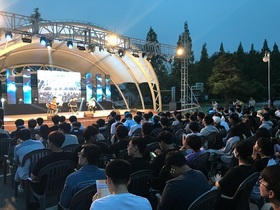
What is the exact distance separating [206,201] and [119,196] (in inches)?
34.4

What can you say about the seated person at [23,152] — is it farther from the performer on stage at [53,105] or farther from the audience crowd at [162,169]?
the performer on stage at [53,105]

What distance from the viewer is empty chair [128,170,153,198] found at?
334cm

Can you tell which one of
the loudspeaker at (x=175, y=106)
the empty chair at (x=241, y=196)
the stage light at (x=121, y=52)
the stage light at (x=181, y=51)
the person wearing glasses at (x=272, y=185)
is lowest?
the empty chair at (x=241, y=196)

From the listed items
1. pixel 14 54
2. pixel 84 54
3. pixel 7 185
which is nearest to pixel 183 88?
pixel 84 54

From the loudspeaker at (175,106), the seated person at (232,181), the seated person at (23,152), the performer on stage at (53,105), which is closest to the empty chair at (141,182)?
the seated person at (232,181)

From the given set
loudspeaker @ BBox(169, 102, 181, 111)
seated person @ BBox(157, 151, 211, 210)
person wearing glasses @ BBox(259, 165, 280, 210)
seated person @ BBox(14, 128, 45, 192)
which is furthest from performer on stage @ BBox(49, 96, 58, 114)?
person wearing glasses @ BBox(259, 165, 280, 210)

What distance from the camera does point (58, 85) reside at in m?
21.5

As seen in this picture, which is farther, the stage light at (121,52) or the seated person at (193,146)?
the stage light at (121,52)

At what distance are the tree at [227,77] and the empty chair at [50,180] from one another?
95.1ft

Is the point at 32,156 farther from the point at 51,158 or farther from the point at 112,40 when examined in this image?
the point at 112,40

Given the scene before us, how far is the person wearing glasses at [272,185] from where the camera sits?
171cm

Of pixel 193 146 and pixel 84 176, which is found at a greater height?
pixel 193 146

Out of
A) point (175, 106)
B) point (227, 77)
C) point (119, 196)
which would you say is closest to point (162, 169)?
point (119, 196)

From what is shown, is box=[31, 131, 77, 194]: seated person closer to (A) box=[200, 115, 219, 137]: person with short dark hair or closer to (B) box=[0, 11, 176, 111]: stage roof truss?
(A) box=[200, 115, 219, 137]: person with short dark hair
